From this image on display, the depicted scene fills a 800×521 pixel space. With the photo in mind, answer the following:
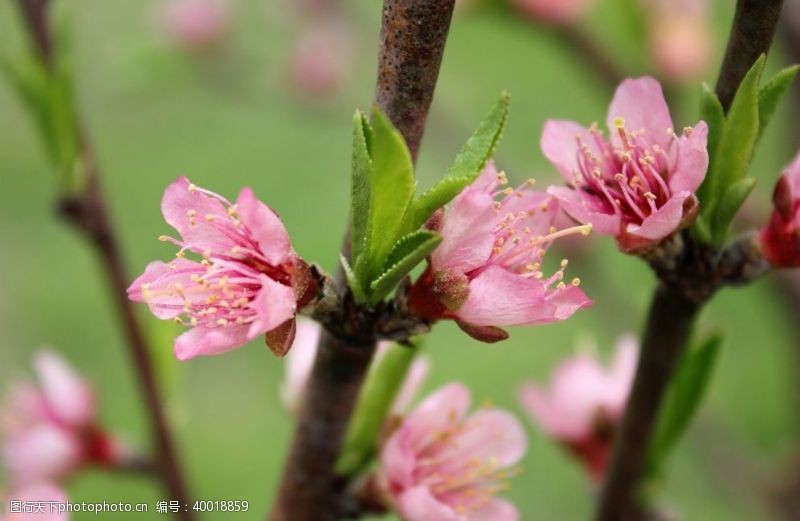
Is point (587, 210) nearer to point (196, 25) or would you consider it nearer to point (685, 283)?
point (685, 283)

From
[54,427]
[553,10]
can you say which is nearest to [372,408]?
[54,427]

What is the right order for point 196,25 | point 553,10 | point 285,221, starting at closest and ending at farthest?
point 553,10 → point 196,25 → point 285,221

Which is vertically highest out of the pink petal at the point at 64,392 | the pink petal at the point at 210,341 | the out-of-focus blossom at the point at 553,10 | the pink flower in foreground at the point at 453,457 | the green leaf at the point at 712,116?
the green leaf at the point at 712,116

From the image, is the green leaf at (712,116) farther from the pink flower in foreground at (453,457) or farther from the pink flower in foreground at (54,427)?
the pink flower in foreground at (54,427)

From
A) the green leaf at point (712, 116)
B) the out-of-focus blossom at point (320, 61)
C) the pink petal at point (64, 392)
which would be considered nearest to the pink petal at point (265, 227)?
the green leaf at point (712, 116)

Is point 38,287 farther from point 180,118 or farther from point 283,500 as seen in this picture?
point 283,500

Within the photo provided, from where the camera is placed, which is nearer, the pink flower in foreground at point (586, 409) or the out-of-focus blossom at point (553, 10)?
the pink flower in foreground at point (586, 409)

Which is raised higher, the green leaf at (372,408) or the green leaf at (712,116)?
the green leaf at (712,116)

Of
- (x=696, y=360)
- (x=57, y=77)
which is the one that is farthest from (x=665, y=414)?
(x=57, y=77)

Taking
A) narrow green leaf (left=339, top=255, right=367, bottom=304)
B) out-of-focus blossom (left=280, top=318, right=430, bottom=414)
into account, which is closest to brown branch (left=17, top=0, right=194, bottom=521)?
out-of-focus blossom (left=280, top=318, right=430, bottom=414)
